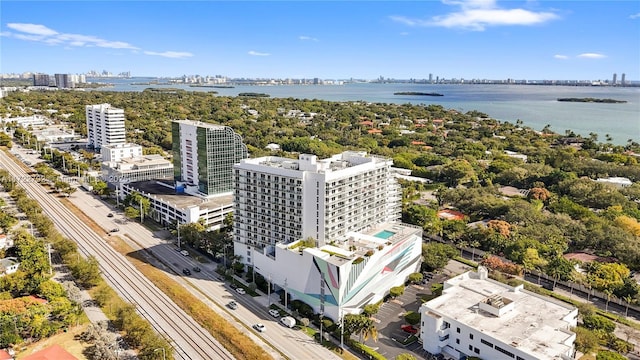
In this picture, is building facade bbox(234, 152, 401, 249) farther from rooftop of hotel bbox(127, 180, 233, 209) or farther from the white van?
rooftop of hotel bbox(127, 180, 233, 209)

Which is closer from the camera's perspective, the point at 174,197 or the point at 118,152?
the point at 174,197

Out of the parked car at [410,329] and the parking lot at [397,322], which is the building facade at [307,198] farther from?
the parked car at [410,329]

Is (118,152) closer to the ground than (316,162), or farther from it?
closer to the ground

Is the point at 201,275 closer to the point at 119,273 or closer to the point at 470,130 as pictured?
the point at 119,273

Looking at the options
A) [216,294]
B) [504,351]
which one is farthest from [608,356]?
[216,294]

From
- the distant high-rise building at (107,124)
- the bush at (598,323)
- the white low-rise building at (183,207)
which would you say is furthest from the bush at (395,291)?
the distant high-rise building at (107,124)

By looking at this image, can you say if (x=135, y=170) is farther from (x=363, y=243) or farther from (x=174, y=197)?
(x=363, y=243)

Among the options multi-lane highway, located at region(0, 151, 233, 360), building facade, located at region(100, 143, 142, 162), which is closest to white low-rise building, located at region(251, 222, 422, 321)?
multi-lane highway, located at region(0, 151, 233, 360)
